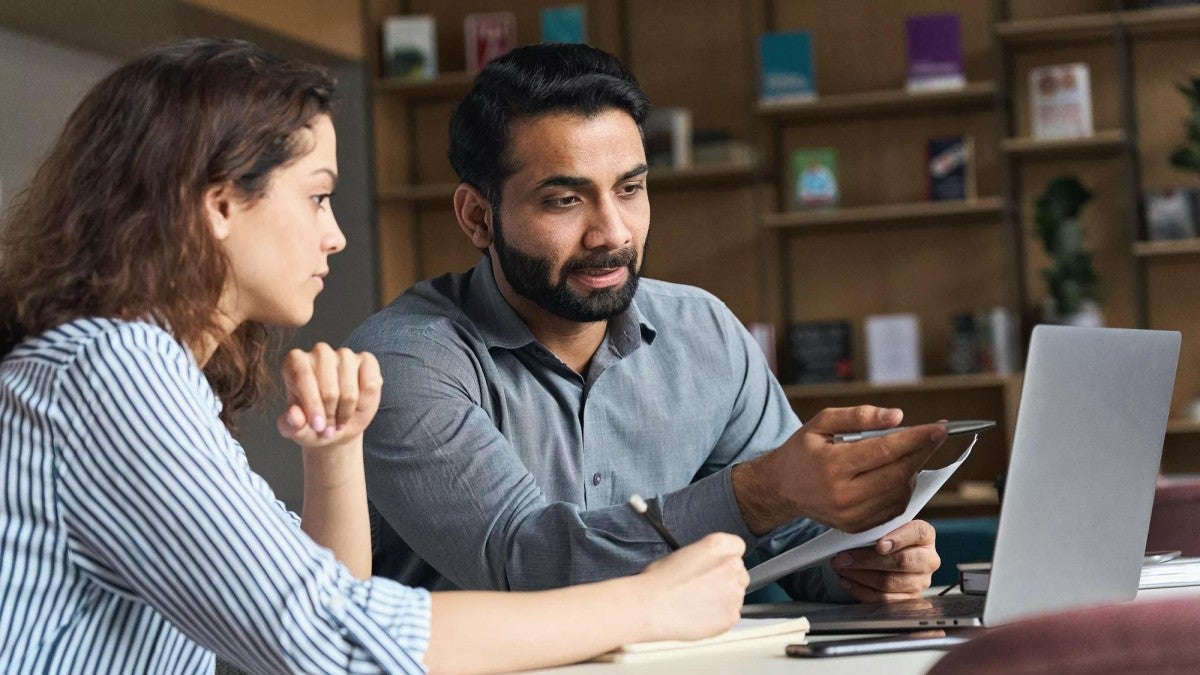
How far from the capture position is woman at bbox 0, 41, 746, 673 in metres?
1.04

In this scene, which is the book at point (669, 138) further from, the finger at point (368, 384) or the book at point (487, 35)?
the finger at point (368, 384)

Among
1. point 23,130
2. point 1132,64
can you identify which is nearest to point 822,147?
point 1132,64

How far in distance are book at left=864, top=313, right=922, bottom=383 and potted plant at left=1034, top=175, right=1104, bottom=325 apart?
49 cm

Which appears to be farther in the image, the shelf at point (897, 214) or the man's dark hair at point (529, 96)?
the shelf at point (897, 214)

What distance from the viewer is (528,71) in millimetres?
1986

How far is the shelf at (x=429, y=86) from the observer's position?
18.4 ft

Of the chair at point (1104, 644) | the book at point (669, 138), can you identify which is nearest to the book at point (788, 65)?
the book at point (669, 138)

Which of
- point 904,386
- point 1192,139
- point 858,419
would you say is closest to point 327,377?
point 858,419

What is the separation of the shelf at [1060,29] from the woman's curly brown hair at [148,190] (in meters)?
4.33

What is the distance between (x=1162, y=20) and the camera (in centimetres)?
501

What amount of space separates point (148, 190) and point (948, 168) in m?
4.42

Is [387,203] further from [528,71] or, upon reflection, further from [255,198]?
[255,198]

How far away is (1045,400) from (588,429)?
0.89 m

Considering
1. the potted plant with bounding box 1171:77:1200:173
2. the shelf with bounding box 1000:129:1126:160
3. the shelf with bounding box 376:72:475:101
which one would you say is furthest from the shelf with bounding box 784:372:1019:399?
the shelf with bounding box 376:72:475:101
